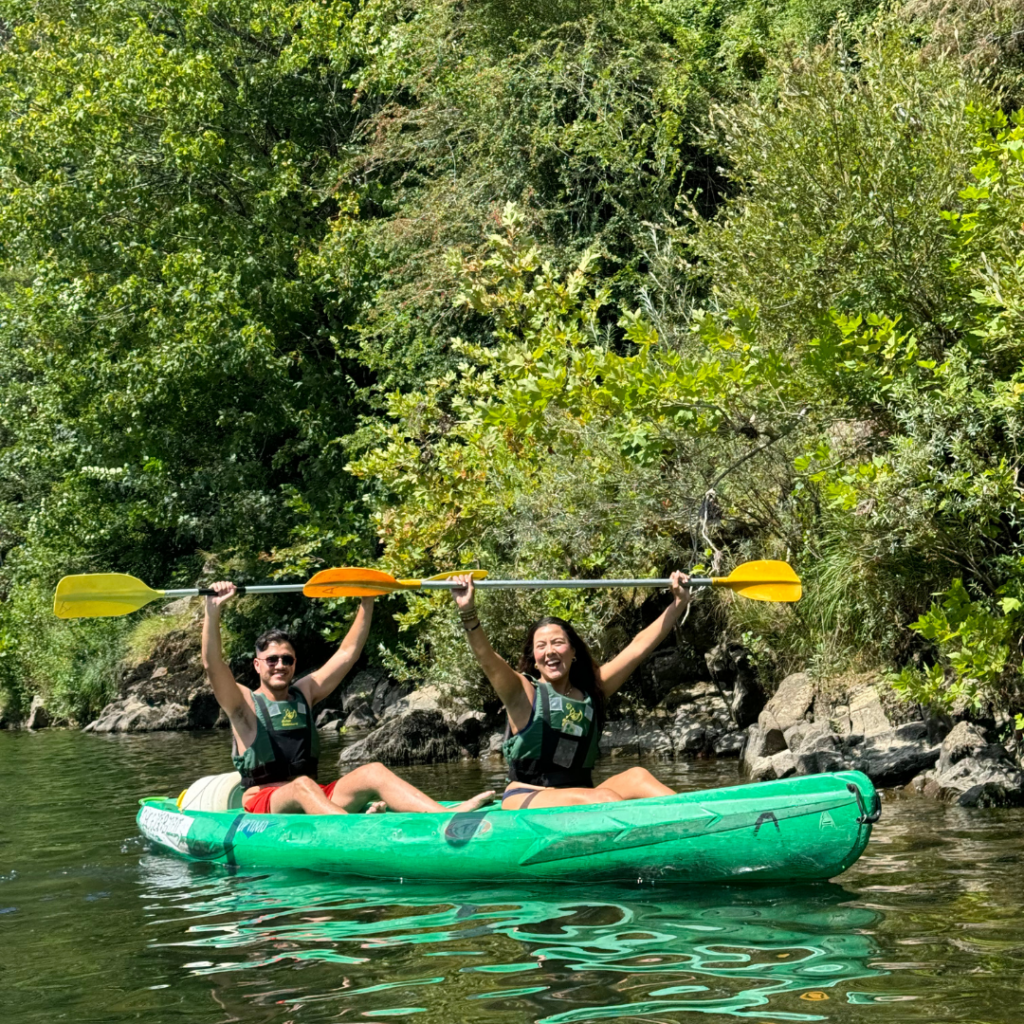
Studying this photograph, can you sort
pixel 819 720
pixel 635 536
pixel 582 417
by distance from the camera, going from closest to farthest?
pixel 819 720 → pixel 582 417 → pixel 635 536

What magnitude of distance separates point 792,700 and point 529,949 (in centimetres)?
486

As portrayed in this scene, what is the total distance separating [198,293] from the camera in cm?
1589

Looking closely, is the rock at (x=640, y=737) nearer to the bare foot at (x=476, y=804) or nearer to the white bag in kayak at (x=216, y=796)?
the white bag in kayak at (x=216, y=796)

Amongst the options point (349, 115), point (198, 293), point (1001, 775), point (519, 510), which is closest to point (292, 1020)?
point (1001, 775)

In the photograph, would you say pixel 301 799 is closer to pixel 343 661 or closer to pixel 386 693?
pixel 343 661

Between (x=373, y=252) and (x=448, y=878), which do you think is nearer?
(x=448, y=878)

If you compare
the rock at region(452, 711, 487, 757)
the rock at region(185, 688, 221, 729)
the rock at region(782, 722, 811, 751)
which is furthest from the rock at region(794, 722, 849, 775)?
the rock at region(185, 688, 221, 729)

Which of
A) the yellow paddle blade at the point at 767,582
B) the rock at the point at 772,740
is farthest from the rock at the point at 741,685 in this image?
the yellow paddle blade at the point at 767,582

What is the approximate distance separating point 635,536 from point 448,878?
4702 mm

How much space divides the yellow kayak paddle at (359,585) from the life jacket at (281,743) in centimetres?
55

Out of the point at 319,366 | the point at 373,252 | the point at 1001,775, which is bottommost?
the point at 1001,775

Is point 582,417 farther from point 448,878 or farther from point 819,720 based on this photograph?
point 448,878

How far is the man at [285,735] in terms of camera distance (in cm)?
624

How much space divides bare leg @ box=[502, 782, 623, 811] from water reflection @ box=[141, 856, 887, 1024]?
1.14 feet
